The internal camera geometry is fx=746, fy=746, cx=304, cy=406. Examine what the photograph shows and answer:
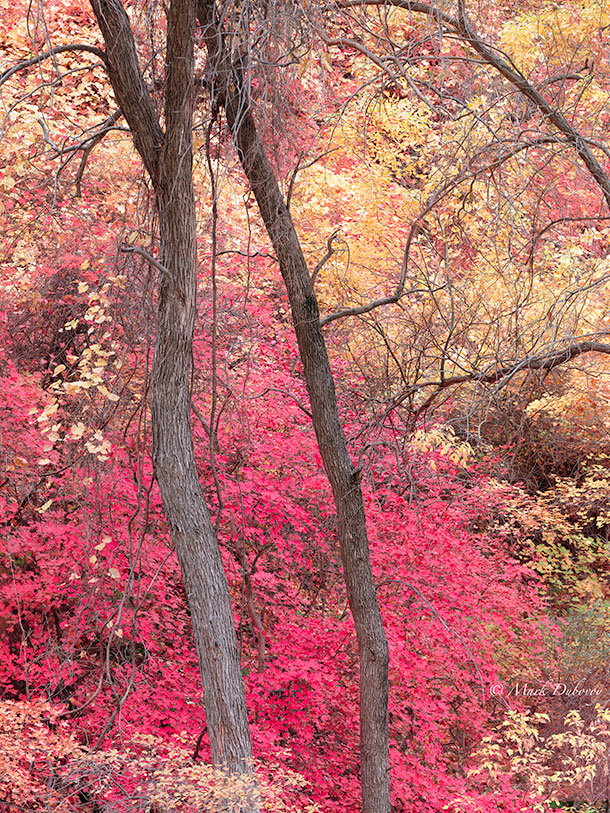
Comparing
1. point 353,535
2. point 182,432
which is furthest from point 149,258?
point 353,535

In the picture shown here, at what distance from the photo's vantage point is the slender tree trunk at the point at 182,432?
3465mm

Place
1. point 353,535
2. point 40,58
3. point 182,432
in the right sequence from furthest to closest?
point 353,535
point 182,432
point 40,58

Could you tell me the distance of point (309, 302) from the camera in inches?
187

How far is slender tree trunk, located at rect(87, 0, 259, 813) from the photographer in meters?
3.46

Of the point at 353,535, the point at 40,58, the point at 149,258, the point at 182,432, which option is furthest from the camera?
the point at 353,535

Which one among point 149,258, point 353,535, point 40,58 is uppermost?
point 40,58

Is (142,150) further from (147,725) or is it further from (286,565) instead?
(286,565)

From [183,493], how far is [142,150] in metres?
1.63

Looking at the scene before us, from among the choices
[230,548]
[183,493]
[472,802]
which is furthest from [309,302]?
[472,802]

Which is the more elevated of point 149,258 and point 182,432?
point 149,258

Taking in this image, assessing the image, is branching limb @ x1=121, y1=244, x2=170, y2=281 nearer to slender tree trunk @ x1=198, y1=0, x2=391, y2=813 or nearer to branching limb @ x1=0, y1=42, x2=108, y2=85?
branching limb @ x1=0, y1=42, x2=108, y2=85

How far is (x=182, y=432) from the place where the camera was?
139 inches

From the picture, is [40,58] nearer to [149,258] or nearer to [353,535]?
[149,258]

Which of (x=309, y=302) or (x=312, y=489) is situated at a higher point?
(x=309, y=302)
